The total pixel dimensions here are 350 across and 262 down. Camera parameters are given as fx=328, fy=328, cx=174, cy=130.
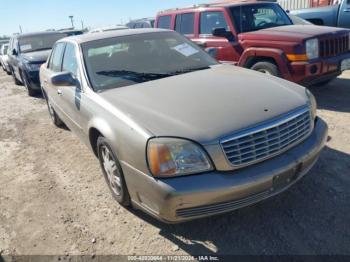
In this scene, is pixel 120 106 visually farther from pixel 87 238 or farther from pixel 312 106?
pixel 312 106

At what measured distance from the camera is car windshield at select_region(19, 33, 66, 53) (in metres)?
9.80

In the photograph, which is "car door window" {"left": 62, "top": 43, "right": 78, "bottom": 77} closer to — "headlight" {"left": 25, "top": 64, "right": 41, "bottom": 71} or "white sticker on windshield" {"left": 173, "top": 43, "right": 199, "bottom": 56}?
"white sticker on windshield" {"left": 173, "top": 43, "right": 199, "bottom": 56}

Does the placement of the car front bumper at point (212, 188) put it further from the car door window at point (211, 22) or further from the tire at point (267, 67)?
the car door window at point (211, 22)

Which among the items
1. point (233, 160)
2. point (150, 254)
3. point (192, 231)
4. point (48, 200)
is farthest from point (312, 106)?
point (48, 200)

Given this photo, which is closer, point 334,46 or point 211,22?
point 334,46

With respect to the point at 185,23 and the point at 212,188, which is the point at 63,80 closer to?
the point at 212,188

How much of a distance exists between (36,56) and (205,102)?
7.48m

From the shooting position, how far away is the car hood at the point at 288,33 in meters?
5.42

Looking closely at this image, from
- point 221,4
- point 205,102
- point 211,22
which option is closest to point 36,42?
point 211,22

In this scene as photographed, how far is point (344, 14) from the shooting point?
9.30 meters

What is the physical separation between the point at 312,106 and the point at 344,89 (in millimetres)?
3914

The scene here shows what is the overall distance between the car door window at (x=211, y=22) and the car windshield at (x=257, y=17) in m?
0.22

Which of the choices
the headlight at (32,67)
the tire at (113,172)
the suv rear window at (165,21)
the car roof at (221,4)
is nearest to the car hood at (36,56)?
the headlight at (32,67)

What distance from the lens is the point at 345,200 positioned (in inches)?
120
